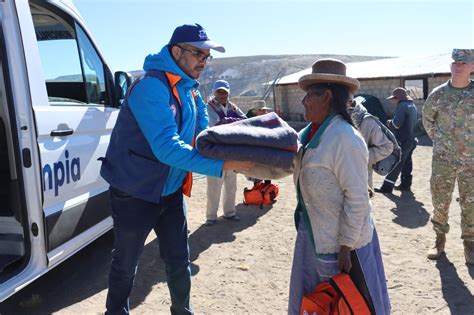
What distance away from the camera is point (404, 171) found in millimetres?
7555

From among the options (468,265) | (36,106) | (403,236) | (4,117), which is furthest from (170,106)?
(403,236)

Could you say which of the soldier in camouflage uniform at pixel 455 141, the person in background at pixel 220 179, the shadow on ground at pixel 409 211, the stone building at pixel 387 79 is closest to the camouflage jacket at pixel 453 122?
the soldier in camouflage uniform at pixel 455 141

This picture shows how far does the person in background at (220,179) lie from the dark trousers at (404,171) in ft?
9.82

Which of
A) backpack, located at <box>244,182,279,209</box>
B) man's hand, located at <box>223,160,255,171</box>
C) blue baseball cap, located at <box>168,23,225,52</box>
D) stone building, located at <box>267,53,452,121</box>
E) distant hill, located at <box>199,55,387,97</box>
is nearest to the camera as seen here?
man's hand, located at <box>223,160,255,171</box>

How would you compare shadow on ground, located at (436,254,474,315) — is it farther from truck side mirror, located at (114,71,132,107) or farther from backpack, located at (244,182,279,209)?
truck side mirror, located at (114,71,132,107)

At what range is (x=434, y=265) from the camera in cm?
420

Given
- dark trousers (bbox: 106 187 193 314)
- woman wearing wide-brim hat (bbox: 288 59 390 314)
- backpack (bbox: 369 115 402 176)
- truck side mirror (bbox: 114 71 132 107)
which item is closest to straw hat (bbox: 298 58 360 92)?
woman wearing wide-brim hat (bbox: 288 59 390 314)

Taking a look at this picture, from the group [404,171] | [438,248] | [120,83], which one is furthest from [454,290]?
[404,171]

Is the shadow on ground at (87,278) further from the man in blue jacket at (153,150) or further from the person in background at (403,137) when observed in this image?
the person in background at (403,137)

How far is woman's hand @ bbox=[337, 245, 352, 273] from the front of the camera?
216 cm

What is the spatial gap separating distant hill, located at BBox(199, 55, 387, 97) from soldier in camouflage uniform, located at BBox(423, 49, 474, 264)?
44.6 meters

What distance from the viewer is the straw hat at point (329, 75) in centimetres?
215

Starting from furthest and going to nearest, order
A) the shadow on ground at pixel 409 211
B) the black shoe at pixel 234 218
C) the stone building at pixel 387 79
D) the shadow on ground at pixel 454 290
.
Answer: the stone building at pixel 387 79, the black shoe at pixel 234 218, the shadow on ground at pixel 409 211, the shadow on ground at pixel 454 290

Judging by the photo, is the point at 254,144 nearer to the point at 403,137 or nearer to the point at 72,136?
the point at 72,136
